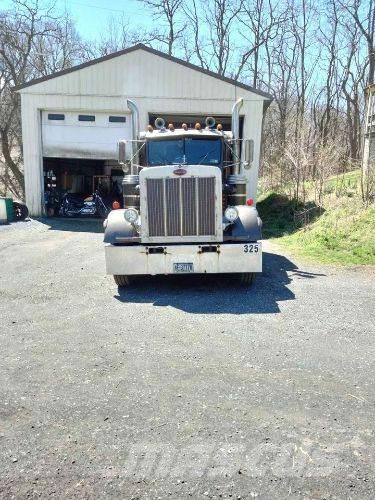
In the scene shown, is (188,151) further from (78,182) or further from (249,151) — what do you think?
(78,182)

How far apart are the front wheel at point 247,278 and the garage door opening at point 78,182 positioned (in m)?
12.2

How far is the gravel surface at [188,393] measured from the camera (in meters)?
2.54

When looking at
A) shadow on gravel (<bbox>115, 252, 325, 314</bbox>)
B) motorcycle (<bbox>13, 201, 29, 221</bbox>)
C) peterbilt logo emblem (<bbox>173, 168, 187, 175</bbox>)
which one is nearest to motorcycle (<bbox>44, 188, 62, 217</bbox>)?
motorcycle (<bbox>13, 201, 29, 221</bbox>)

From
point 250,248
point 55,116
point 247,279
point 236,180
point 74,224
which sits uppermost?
point 55,116

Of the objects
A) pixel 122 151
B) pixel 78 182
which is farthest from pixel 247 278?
pixel 78 182

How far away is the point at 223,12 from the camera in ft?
116

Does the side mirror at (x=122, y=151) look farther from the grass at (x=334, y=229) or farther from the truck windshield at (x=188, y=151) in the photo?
the grass at (x=334, y=229)

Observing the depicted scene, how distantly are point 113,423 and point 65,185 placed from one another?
18.1m

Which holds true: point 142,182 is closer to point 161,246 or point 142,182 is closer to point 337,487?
point 161,246

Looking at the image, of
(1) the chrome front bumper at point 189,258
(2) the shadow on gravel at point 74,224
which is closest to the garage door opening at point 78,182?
(2) the shadow on gravel at point 74,224

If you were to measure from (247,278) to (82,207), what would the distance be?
42.2 feet

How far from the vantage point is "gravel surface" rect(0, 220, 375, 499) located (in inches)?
100.0

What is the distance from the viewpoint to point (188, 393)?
3484 millimetres

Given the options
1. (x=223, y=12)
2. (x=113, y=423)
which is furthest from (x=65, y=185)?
(x=223, y=12)
